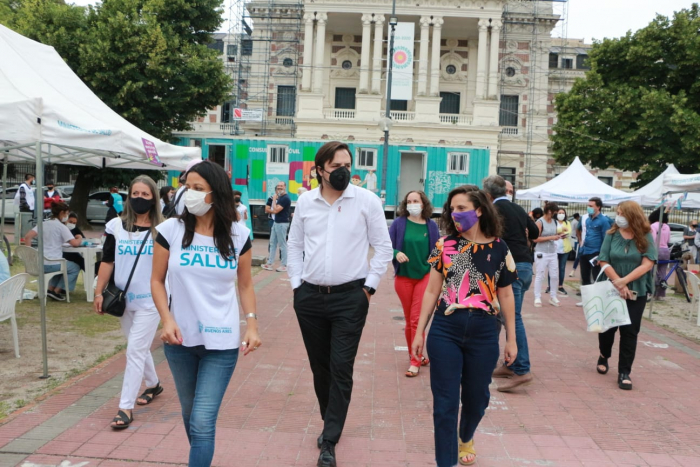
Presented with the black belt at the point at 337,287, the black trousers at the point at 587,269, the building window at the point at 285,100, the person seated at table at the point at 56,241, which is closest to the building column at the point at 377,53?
the building window at the point at 285,100

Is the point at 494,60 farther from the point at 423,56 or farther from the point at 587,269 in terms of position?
the point at 587,269

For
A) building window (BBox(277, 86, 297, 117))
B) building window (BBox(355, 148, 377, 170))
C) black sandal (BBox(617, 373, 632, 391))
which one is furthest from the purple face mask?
building window (BBox(277, 86, 297, 117))

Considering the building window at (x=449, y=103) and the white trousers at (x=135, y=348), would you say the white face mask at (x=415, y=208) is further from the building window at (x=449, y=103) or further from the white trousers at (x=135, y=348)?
the building window at (x=449, y=103)

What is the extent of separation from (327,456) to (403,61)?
103ft

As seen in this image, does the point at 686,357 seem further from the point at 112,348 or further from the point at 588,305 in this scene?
the point at 112,348

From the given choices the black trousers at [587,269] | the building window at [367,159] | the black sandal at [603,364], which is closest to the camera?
the black sandal at [603,364]

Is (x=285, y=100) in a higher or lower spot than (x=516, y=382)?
higher

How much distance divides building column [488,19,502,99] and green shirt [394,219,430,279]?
34.5 metres

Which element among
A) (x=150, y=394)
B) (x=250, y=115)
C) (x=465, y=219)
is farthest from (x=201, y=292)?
(x=250, y=115)

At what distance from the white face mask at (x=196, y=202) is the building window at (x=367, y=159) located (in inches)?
968

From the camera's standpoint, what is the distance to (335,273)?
409 cm

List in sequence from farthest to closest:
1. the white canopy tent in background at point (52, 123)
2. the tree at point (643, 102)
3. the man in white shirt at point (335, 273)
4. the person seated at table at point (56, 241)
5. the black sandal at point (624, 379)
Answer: the tree at point (643, 102), the person seated at table at point (56, 241), the black sandal at point (624, 379), the white canopy tent in background at point (52, 123), the man in white shirt at point (335, 273)

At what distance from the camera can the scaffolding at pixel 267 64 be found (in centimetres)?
4278

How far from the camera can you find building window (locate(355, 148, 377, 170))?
27.7 metres
